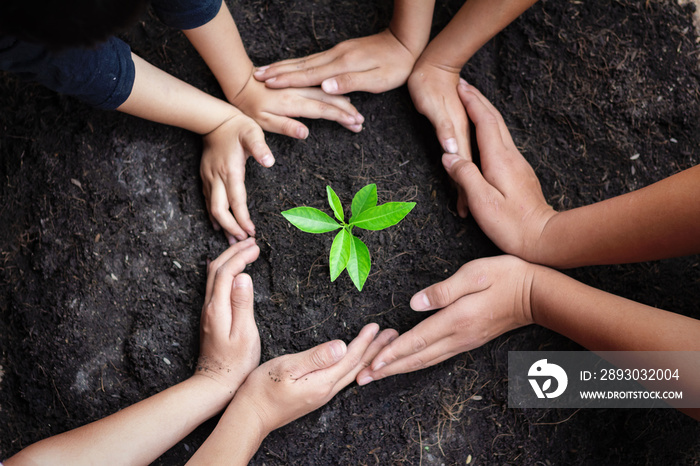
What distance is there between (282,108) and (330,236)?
1.26ft

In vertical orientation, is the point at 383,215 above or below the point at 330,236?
above

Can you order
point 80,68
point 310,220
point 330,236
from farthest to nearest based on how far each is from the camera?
point 330,236, point 310,220, point 80,68

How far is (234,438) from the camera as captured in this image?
1.19 meters

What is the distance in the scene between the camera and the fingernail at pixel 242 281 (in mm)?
1272

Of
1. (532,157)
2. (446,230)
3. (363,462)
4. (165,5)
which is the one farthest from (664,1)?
(363,462)

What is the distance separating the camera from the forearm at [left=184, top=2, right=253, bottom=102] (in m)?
1.23

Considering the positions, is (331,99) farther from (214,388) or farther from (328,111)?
(214,388)

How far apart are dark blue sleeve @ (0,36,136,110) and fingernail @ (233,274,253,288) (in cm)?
51

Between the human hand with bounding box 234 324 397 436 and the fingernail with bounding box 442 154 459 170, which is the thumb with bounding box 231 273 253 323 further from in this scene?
the fingernail with bounding box 442 154 459 170

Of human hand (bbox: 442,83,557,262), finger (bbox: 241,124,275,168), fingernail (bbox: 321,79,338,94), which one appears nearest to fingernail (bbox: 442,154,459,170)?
human hand (bbox: 442,83,557,262)

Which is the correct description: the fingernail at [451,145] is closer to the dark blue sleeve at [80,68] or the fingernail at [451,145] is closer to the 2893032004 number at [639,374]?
the 2893032004 number at [639,374]

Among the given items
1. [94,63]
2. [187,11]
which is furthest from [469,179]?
[94,63]

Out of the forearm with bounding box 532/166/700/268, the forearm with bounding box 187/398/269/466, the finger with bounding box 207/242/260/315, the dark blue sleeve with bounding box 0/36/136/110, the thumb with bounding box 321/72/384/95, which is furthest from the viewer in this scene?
the thumb with bounding box 321/72/384/95

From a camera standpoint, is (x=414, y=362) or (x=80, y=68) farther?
(x=414, y=362)
